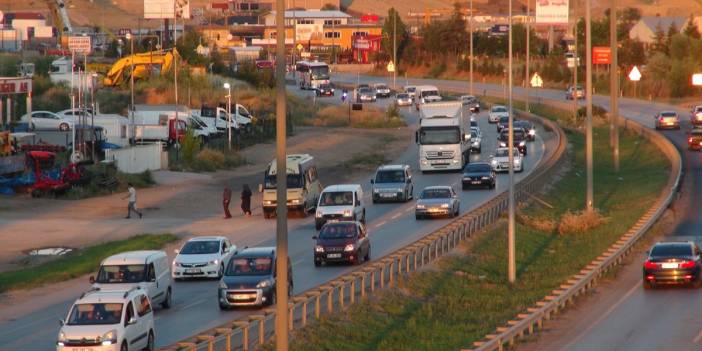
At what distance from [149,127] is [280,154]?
5715cm

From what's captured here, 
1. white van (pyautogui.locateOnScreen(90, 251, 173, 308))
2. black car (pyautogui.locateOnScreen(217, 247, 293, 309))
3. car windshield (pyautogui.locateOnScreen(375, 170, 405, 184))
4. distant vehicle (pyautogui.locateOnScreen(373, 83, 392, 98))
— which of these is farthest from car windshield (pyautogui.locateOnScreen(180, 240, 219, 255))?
distant vehicle (pyautogui.locateOnScreen(373, 83, 392, 98))

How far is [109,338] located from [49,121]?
181 ft

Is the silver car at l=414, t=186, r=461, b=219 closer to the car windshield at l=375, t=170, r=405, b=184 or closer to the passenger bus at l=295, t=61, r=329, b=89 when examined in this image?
the car windshield at l=375, t=170, r=405, b=184

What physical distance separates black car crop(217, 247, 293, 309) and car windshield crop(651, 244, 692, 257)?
10.1 meters

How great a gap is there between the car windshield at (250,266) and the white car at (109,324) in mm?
5820

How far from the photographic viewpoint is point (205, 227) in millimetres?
48625

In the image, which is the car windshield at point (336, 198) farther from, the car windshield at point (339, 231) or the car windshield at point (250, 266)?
the car windshield at point (250, 266)

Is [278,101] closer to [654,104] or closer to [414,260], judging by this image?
[414,260]

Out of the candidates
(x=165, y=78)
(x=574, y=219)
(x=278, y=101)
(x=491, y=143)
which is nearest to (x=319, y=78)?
(x=165, y=78)

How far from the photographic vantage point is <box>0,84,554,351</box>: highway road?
2789 cm

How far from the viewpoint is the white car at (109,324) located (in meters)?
23.1

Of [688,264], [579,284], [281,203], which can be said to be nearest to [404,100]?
[688,264]

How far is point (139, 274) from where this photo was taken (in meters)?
30.1

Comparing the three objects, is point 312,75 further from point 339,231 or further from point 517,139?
point 339,231
